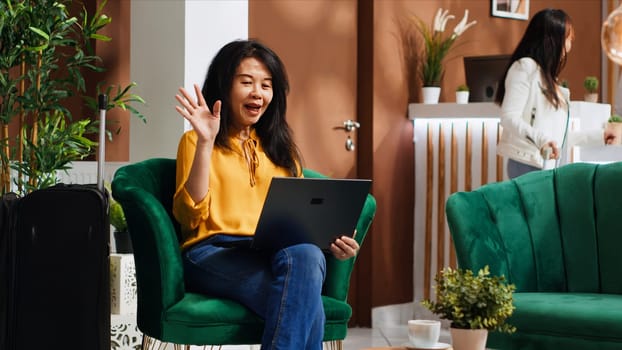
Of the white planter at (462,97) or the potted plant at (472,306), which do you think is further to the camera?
the white planter at (462,97)

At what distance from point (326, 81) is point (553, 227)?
7.43 ft

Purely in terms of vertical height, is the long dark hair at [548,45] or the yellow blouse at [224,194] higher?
the long dark hair at [548,45]

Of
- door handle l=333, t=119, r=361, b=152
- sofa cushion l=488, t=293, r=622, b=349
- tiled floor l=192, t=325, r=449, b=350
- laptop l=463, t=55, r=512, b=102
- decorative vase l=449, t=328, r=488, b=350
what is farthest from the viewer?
laptop l=463, t=55, r=512, b=102

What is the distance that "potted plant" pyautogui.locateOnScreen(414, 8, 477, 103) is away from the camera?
5984 millimetres

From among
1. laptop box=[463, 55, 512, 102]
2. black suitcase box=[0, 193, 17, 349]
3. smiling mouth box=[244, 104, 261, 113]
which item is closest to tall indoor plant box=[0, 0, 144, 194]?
smiling mouth box=[244, 104, 261, 113]

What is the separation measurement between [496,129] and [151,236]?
330cm

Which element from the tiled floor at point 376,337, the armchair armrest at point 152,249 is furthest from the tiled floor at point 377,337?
the armchair armrest at point 152,249

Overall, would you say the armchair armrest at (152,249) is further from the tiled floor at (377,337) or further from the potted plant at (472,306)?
the tiled floor at (377,337)

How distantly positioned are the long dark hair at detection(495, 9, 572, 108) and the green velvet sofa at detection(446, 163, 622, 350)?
3.14ft

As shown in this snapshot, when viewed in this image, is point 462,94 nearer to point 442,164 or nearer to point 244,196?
point 442,164

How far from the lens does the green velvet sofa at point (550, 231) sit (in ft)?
11.3

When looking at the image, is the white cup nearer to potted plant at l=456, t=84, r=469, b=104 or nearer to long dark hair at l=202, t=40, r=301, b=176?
long dark hair at l=202, t=40, r=301, b=176

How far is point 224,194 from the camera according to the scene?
3.16 meters

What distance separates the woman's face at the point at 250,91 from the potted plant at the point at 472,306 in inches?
40.7
